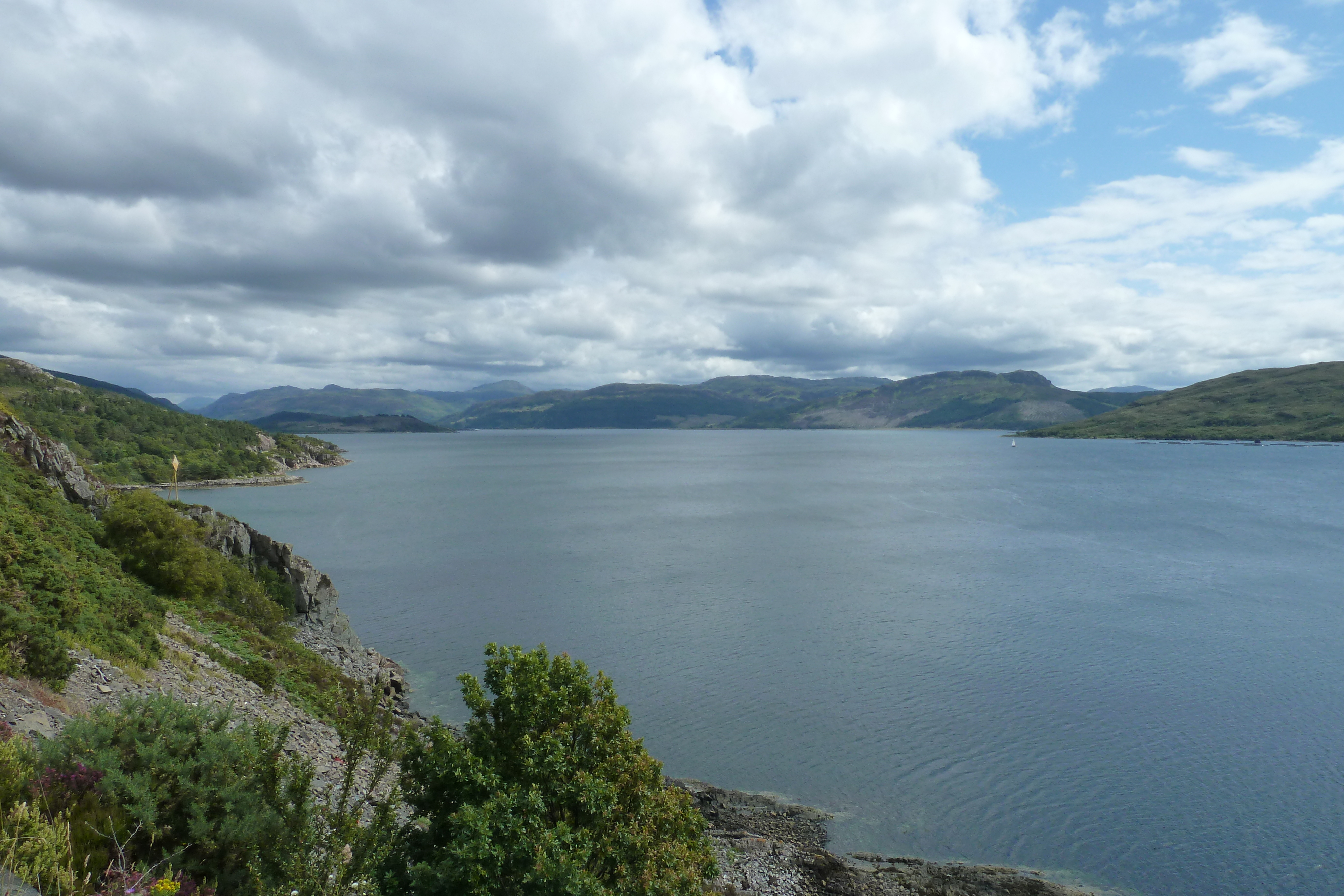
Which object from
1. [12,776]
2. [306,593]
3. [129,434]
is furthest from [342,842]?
[129,434]

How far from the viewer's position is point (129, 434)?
500 feet

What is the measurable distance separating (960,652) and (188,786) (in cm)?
3934

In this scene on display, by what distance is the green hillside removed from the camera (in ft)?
439

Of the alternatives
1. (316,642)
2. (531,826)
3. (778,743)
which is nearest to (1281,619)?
(778,743)

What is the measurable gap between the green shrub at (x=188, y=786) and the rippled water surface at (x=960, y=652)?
18835 mm

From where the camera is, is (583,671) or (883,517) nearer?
(583,671)

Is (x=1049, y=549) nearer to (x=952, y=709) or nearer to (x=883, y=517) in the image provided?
(x=883, y=517)

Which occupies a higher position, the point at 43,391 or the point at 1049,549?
the point at 43,391

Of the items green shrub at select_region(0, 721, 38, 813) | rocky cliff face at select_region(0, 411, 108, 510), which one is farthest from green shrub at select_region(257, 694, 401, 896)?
rocky cliff face at select_region(0, 411, 108, 510)

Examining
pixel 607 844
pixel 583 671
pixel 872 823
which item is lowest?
pixel 872 823

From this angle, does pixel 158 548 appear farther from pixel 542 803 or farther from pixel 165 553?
pixel 542 803

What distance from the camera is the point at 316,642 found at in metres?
38.7

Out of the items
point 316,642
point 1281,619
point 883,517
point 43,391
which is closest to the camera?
point 316,642

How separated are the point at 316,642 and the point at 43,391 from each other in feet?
579
